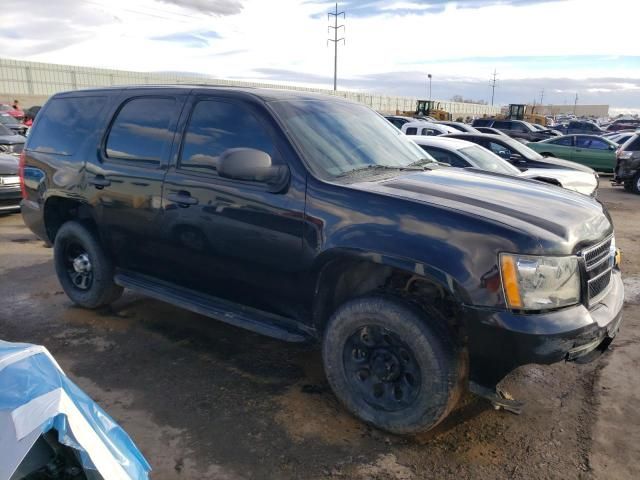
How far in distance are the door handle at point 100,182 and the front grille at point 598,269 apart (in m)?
3.52

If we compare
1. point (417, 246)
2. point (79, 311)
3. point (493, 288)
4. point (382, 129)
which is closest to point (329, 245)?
point (417, 246)

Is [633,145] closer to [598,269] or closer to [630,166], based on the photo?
[630,166]

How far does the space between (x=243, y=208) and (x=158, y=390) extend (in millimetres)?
1345

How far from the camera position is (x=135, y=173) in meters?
4.14

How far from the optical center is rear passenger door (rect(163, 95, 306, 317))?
335 cm

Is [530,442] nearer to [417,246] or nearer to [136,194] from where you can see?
[417,246]

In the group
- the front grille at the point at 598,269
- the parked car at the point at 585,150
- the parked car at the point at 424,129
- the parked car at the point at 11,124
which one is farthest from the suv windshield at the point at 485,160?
the parked car at the point at 11,124

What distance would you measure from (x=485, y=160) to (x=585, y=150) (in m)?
11.3

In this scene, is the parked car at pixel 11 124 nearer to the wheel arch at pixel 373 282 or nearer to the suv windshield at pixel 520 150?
the suv windshield at pixel 520 150

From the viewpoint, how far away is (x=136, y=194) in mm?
4109

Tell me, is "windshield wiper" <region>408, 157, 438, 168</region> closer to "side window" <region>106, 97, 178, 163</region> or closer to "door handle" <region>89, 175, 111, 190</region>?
"side window" <region>106, 97, 178, 163</region>

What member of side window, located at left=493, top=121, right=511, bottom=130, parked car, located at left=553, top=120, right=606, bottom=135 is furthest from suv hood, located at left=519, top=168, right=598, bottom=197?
parked car, located at left=553, top=120, right=606, bottom=135

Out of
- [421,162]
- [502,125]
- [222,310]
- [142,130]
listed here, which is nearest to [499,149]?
[421,162]

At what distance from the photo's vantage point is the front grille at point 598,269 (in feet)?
9.70
